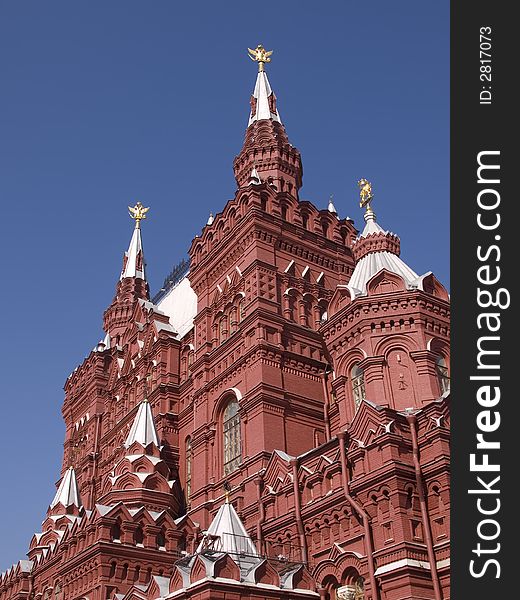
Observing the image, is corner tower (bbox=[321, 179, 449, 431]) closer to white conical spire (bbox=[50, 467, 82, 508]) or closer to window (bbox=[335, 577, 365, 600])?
window (bbox=[335, 577, 365, 600])

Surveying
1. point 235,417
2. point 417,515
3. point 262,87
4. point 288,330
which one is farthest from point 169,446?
point 262,87

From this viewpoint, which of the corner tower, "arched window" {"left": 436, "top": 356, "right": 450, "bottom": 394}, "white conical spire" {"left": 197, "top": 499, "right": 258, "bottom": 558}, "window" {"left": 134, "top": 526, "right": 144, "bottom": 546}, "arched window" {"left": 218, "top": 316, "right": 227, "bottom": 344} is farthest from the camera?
"arched window" {"left": 218, "top": 316, "right": 227, "bottom": 344}

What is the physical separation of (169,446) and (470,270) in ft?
79.0

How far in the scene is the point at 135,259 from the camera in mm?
51281

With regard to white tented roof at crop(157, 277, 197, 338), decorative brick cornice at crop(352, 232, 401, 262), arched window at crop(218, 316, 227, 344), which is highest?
white tented roof at crop(157, 277, 197, 338)

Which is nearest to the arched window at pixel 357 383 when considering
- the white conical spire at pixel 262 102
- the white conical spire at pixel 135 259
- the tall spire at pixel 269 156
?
the tall spire at pixel 269 156

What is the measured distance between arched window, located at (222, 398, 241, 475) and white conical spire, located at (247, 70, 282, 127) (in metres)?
15.7

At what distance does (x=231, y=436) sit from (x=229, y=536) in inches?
275

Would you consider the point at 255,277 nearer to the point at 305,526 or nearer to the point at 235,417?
the point at 235,417

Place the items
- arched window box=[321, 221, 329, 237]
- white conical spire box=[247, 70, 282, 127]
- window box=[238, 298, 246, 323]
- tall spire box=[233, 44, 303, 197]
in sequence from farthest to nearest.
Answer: white conical spire box=[247, 70, 282, 127] < tall spire box=[233, 44, 303, 197] < arched window box=[321, 221, 329, 237] < window box=[238, 298, 246, 323]

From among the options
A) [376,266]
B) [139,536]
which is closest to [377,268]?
[376,266]

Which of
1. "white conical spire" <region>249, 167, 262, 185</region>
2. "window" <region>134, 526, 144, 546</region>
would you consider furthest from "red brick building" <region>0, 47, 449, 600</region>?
"white conical spire" <region>249, 167, 262, 185</region>

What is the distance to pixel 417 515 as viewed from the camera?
18109 millimetres

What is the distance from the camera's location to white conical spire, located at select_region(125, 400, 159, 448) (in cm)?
2920
